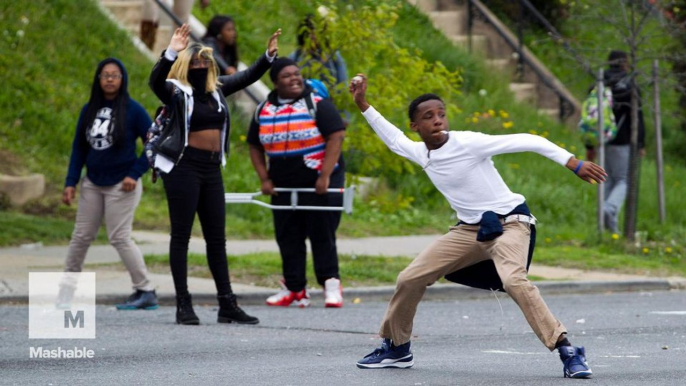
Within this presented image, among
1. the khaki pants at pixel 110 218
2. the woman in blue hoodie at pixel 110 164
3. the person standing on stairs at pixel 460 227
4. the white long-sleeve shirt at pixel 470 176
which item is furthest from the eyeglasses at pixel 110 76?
the white long-sleeve shirt at pixel 470 176

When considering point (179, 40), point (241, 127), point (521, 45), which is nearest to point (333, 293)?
point (179, 40)

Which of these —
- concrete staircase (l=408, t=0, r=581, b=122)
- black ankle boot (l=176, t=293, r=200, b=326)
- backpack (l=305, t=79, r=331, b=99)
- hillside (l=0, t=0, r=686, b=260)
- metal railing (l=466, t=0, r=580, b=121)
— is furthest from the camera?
concrete staircase (l=408, t=0, r=581, b=122)

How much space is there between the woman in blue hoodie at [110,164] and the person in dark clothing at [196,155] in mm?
910

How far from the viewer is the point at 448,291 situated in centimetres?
1145

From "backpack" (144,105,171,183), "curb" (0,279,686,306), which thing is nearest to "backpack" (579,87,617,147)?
"curb" (0,279,686,306)

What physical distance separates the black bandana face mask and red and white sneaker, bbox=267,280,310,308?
2168 mm

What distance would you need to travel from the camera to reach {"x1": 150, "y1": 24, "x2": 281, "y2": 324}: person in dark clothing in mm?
8883

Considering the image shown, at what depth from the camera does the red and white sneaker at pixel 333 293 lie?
1039cm

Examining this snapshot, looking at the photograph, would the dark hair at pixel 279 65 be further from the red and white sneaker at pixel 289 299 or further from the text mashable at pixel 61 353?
the text mashable at pixel 61 353

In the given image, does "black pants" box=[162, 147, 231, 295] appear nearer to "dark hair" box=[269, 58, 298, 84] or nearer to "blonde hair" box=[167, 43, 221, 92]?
"blonde hair" box=[167, 43, 221, 92]

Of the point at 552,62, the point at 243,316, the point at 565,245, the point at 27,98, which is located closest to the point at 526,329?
the point at 243,316

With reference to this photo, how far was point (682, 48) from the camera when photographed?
17.4m

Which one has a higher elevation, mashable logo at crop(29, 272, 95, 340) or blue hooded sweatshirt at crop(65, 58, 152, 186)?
blue hooded sweatshirt at crop(65, 58, 152, 186)

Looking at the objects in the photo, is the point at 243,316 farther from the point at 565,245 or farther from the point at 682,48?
the point at 682,48
